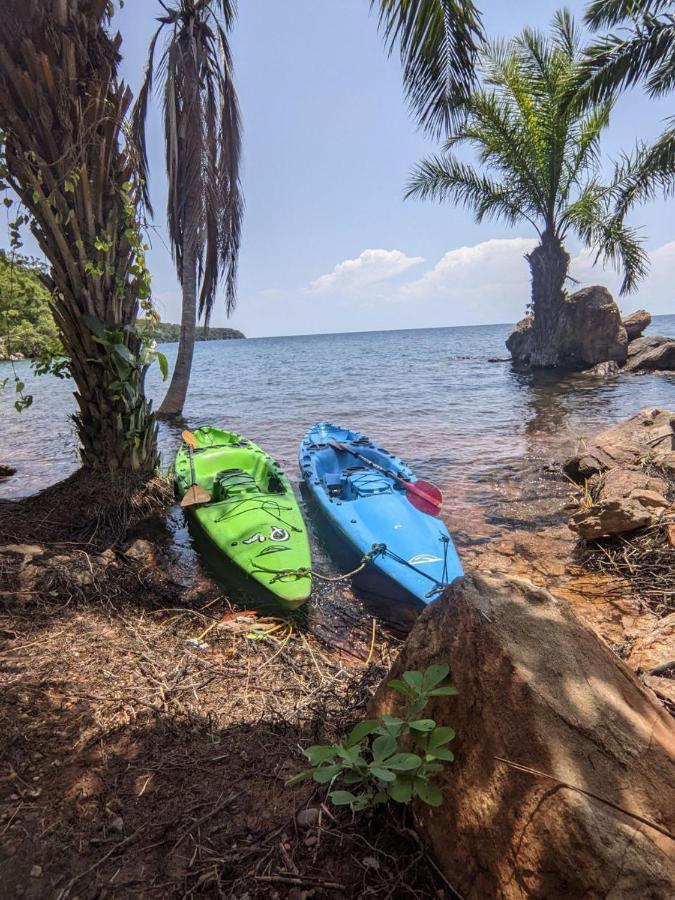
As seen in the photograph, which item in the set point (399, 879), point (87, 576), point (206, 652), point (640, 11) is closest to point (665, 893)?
point (399, 879)

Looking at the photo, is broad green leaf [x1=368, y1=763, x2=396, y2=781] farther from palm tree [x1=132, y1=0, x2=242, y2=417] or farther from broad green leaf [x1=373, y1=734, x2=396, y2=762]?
palm tree [x1=132, y1=0, x2=242, y2=417]

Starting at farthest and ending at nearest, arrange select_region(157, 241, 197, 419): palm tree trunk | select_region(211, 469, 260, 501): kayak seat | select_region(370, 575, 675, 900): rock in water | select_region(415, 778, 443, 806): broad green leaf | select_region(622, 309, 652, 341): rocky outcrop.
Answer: select_region(622, 309, 652, 341): rocky outcrop
select_region(157, 241, 197, 419): palm tree trunk
select_region(211, 469, 260, 501): kayak seat
select_region(415, 778, 443, 806): broad green leaf
select_region(370, 575, 675, 900): rock in water

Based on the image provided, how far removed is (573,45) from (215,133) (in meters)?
10.1

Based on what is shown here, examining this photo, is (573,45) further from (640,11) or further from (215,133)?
(215,133)

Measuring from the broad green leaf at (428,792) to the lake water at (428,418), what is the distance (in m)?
4.21

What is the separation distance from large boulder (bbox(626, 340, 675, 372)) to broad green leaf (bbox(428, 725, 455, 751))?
2111 cm

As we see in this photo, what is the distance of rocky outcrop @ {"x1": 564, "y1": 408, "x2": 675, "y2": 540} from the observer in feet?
14.1

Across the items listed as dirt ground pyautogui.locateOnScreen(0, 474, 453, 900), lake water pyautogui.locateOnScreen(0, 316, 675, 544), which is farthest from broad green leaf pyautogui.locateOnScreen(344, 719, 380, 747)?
lake water pyautogui.locateOnScreen(0, 316, 675, 544)

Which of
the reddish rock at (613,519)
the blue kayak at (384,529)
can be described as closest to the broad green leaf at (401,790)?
the blue kayak at (384,529)

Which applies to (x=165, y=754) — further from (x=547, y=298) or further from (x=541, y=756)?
(x=547, y=298)

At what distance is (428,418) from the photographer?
40.7 feet

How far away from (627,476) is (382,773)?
5046 mm

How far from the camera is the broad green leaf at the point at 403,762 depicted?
1.25 m

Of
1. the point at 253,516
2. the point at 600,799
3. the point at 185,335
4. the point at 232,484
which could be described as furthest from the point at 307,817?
the point at 185,335
